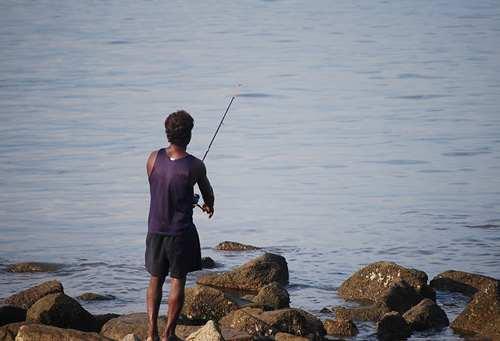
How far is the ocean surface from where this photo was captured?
1617cm

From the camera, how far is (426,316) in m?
12.4

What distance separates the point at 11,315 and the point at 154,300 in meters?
2.42

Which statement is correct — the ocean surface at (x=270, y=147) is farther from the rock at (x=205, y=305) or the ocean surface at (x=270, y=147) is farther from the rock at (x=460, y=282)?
the rock at (x=205, y=305)

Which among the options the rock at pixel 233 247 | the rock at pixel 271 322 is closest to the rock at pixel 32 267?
the rock at pixel 233 247

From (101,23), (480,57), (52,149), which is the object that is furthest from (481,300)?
(101,23)

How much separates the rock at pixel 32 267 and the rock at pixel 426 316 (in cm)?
475

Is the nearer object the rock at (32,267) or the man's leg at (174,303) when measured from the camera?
the man's leg at (174,303)

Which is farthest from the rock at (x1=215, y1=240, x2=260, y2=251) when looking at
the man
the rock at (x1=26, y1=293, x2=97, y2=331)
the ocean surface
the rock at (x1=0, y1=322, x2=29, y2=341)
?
the man

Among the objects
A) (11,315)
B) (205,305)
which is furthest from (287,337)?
(11,315)

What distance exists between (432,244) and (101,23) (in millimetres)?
36621

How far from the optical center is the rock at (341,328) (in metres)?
12.0

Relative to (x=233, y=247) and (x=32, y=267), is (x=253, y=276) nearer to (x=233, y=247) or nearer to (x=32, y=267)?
(x=233, y=247)

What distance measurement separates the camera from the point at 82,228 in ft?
57.9

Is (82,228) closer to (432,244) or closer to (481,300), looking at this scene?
(432,244)
